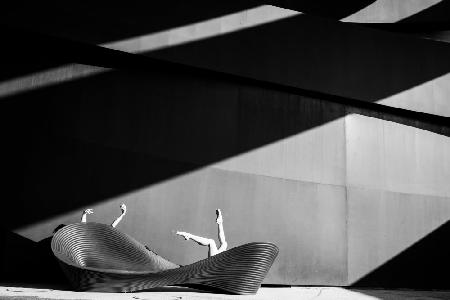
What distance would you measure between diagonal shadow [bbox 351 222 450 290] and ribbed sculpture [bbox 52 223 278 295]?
4312 millimetres

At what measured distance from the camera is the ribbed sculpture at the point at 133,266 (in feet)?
16.4

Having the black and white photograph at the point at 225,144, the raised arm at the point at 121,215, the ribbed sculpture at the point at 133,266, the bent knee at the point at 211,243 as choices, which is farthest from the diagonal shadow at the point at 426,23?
the ribbed sculpture at the point at 133,266

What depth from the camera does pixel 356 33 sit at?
969cm

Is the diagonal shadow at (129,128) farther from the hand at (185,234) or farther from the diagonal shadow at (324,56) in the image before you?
the hand at (185,234)

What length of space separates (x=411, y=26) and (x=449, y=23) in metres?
0.90

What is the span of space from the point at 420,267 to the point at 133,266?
245 inches

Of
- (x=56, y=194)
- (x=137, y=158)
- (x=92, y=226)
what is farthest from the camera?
(x=137, y=158)

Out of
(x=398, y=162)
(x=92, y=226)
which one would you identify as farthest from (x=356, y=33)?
(x=92, y=226)

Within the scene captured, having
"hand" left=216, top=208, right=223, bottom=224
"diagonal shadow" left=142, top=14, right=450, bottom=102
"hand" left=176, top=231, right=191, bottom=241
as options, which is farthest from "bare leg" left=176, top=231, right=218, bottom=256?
"diagonal shadow" left=142, top=14, right=450, bottom=102

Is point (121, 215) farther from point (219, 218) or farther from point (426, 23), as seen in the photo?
point (426, 23)

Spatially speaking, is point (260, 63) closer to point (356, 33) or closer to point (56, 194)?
point (356, 33)

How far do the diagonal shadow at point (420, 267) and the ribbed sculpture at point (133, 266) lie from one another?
14.1 feet

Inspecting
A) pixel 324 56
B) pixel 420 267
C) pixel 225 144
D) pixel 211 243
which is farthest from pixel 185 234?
pixel 420 267

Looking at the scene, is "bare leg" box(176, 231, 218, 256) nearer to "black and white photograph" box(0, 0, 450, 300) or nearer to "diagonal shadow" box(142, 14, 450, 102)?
"black and white photograph" box(0, 0, 450, 300)
